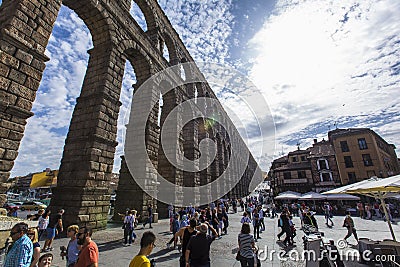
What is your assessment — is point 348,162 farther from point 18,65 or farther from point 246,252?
point 18,65

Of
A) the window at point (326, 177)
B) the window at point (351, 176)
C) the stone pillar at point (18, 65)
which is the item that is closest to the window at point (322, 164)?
the window at point (326, 177)

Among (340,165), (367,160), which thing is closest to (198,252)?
(340,165)

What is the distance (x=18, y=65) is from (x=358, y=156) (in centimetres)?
3677

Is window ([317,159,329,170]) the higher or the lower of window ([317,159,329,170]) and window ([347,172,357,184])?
the higher

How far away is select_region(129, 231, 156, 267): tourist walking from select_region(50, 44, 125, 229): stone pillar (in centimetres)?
583

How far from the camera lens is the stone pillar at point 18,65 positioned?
17.9 ft

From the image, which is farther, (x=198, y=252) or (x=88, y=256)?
(x=198, y=252)

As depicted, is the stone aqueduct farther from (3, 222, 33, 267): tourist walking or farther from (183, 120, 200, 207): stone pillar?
(3, 222, 33, 267): tourist walking

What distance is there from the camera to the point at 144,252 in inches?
97.3

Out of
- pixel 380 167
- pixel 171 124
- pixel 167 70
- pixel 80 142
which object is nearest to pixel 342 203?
pixel 380 167

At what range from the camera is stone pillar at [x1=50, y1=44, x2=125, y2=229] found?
7.27m

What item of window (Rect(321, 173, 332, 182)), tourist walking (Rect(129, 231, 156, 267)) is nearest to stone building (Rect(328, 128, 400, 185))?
window (Rect(321, 173, 332, 182))

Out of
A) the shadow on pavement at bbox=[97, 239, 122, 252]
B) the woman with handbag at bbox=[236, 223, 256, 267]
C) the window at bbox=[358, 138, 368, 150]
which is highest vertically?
the window at bbox=[358, 138, 368, 150]
